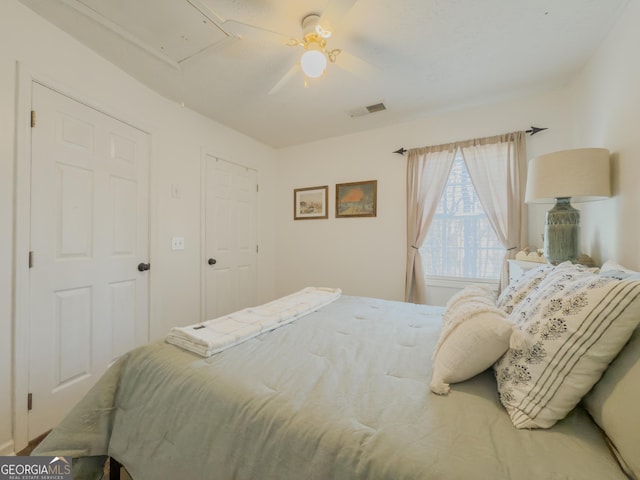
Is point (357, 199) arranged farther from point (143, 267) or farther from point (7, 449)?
point (7, 449)

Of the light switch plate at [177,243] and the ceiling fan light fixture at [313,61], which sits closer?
the ceiling fan light fixture at [313,61]

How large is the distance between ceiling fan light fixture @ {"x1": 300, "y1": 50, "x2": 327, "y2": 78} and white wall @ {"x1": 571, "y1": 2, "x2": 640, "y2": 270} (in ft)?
5.36

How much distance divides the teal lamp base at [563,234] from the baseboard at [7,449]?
134 inches

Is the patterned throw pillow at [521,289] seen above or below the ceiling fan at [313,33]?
below

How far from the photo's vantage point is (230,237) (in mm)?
3166

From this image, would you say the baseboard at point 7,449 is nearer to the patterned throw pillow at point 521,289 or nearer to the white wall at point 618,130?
the patterned throw pillow at point 521,289

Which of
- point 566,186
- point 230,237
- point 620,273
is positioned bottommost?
point 620,273

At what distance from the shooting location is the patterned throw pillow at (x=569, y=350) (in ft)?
2.23

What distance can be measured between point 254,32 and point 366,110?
151 centimetres

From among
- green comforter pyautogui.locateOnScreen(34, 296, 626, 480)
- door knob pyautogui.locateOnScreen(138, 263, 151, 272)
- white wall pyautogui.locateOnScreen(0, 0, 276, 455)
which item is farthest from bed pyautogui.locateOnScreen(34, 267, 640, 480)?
door knob pyautogui.locateOnScreen(138, 263, 151, 272)

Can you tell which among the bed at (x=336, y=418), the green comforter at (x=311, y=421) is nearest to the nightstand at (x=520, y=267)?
the bed at (x=336, y=418)

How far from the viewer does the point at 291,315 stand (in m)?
1.67

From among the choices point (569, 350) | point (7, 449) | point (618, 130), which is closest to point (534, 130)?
point (618, 130)
